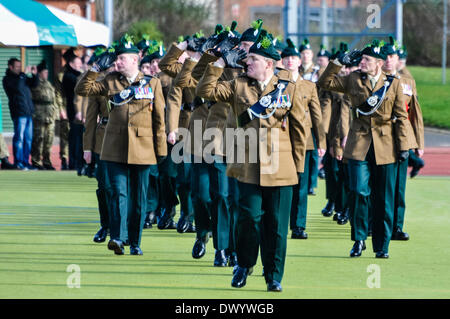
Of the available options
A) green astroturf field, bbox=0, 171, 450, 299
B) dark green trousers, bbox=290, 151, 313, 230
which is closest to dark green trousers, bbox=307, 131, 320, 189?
green astroturf field, bbox=0, 171, 450, 299

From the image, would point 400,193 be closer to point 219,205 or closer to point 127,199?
point 219,205

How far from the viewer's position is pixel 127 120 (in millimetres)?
9992

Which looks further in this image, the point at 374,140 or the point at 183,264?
the point at 374,140

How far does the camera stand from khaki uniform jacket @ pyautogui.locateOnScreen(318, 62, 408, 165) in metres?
10.2

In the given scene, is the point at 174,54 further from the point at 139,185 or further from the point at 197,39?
the point at 139,185

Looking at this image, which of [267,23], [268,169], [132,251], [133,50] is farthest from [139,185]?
[267,23]

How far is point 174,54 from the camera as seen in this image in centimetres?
1047

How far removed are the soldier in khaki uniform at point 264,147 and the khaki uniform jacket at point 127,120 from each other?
1723 millimetres

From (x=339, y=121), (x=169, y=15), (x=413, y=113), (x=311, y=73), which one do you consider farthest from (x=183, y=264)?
(x=169, y=15)

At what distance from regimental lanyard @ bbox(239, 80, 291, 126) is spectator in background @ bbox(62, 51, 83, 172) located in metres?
10.3

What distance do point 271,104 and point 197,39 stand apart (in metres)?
2.19

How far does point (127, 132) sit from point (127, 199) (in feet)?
2.03

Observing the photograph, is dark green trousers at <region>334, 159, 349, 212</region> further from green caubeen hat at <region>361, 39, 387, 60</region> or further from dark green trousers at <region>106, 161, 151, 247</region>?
dark green trousers at <region>106, 161, 151, 247</region>

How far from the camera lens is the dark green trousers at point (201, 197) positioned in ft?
32.6
